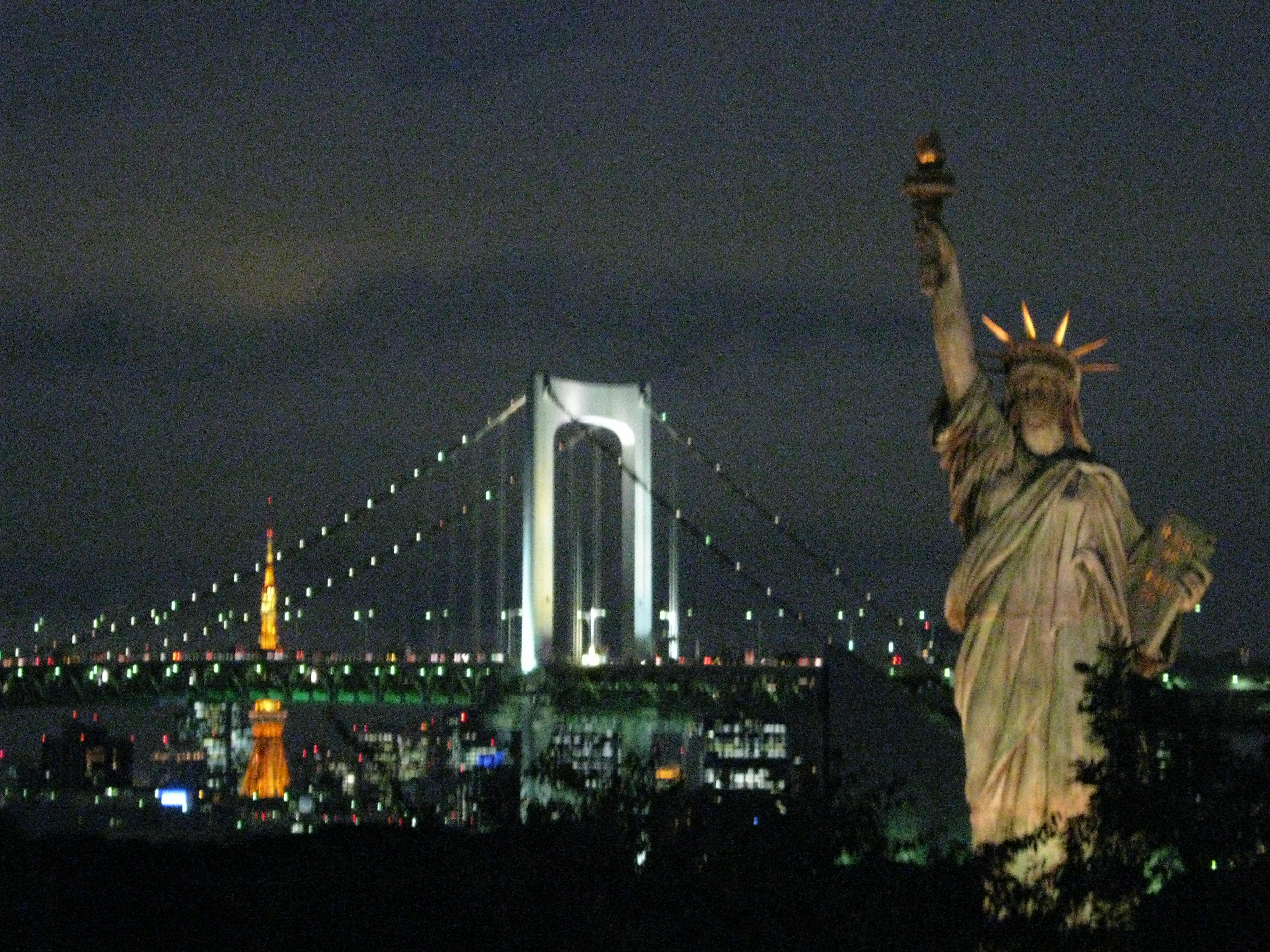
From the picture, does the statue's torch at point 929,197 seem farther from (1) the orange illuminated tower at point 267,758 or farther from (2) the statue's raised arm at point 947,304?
(1) the orange illuminated tower at point 267,758

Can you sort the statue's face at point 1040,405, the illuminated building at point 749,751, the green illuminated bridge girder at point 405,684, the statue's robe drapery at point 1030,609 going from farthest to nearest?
the green illuminated bridge girder at point 405,684, the illuminated building at point 749,751, the statue's face at point 1040,405, the statue's robe drapery at point 1030,609

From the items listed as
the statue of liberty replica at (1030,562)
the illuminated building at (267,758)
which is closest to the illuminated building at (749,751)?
the statue of liberty replica at (1030,562)

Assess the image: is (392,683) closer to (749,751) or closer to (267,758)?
(749,751)

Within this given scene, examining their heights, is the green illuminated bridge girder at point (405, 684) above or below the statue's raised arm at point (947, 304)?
above

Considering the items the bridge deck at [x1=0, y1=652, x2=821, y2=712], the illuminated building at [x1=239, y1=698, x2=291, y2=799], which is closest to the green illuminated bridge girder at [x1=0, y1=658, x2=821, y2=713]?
the bridge deck at [x1=0, y1=652, x2=821, y2=712]

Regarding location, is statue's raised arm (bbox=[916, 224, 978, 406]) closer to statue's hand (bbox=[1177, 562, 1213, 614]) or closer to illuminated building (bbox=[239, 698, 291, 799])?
statue's hand (bbox=[1177, 562, 1213, 614])

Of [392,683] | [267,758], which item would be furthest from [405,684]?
[267,758]
